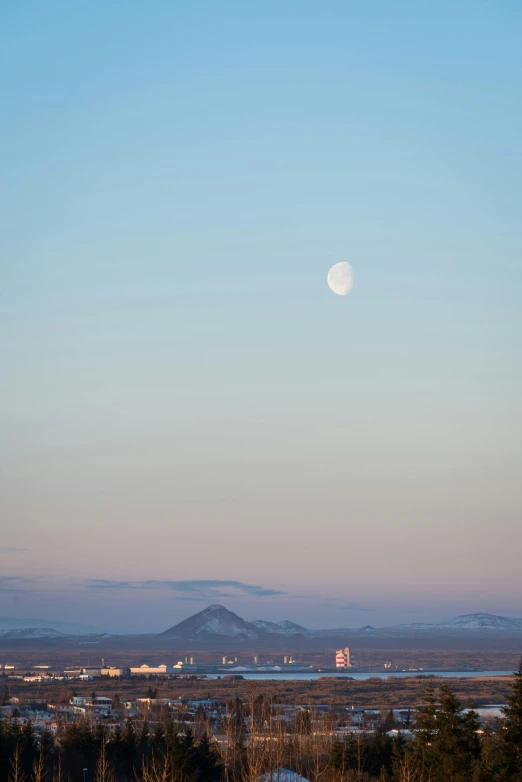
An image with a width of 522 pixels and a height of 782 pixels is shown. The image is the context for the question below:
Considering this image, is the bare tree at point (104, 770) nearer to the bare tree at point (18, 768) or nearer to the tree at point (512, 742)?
the bare tree at point (18, 768)

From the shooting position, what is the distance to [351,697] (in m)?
138

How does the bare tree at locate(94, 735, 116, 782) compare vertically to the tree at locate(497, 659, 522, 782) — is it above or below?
below

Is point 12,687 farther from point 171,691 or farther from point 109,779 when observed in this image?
point 109,779

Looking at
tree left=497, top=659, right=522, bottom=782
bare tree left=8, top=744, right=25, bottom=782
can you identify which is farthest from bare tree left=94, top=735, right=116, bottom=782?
tree left=497, top=659, right=522, bottom=782

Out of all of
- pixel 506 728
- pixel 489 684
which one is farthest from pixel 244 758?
pixel 489 684

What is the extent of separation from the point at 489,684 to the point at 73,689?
216 ft

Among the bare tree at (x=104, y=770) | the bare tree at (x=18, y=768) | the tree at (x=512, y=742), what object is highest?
the tree at (x=512, y=742)

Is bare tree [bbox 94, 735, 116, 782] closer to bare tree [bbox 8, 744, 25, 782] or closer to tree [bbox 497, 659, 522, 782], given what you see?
bare tree [bbox 8, 744, 25, 782]

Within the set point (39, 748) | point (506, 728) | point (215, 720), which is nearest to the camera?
point (506, 728)

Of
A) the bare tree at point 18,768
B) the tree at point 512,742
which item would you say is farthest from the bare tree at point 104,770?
the tree at point 512,742

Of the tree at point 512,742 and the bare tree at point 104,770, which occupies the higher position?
the tree at point 512,742

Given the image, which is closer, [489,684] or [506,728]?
[506,728]

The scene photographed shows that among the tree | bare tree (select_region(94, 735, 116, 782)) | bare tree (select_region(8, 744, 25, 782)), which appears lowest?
bare tree (select_region(94, 735, 116, 782))

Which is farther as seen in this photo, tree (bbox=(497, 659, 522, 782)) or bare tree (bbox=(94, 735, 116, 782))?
bare tree (bbox=(94, 735, 116, 782))
